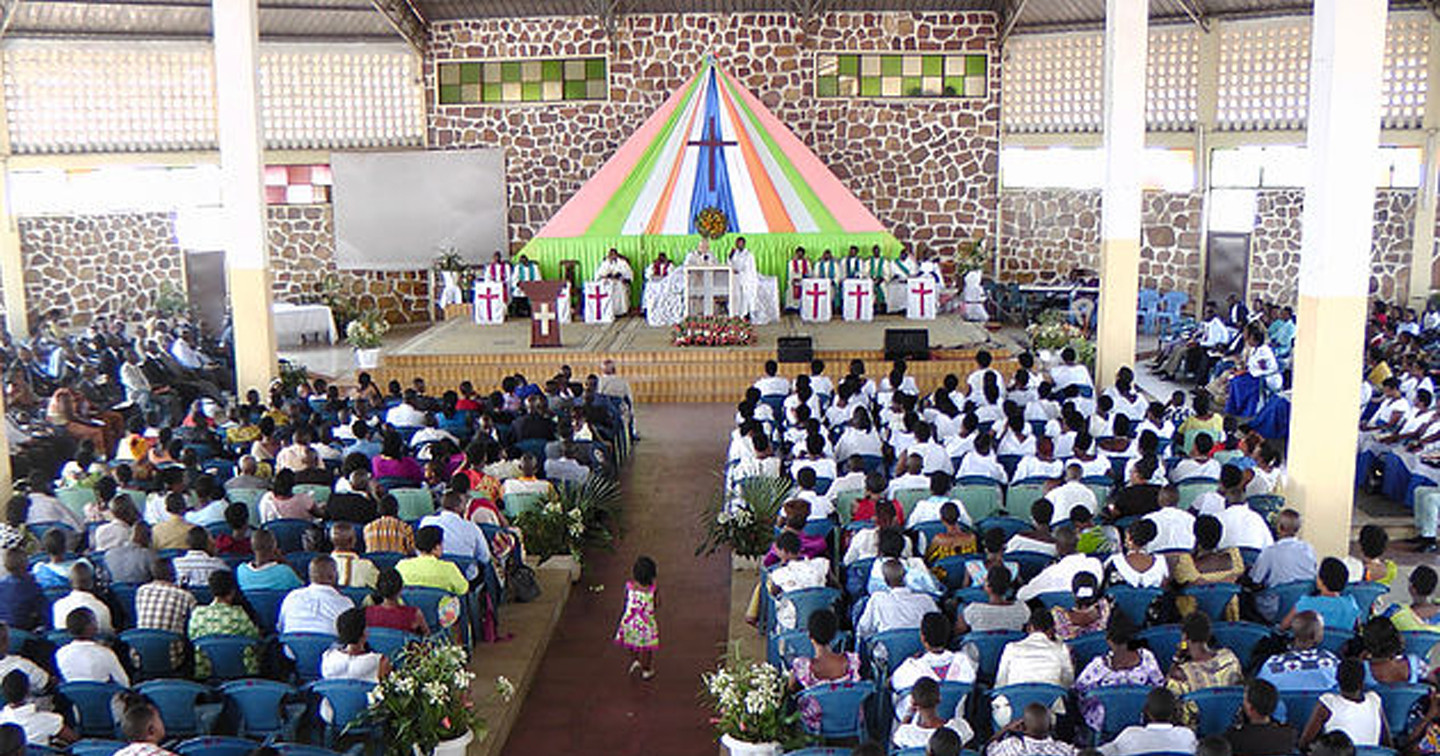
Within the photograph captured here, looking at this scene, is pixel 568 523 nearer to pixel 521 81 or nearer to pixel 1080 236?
pixel 521 81

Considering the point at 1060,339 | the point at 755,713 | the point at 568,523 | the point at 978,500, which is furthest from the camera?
the point at 1060,339

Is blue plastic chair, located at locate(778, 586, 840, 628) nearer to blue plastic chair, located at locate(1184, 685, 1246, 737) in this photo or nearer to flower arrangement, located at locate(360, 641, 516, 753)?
flower arrangement, located at locate(360, 641, 516, 753)

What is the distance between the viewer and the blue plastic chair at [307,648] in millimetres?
5742

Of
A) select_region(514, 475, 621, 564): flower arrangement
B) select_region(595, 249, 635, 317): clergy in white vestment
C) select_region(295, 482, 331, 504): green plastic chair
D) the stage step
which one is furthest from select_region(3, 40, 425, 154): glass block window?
select_region(295, 482, 331, 504): green plastic chair

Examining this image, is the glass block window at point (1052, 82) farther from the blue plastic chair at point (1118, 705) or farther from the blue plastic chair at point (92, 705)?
the blue plastic chair at point (92, 705)

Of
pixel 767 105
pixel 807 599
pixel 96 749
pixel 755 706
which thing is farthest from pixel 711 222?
pixel 96 749

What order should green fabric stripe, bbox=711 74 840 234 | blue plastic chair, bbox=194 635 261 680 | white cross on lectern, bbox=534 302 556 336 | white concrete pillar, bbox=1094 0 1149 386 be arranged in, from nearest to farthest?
blue plastic chair, bbox=194 635 261 680
white concrete pillar, bbox=1094 0 1149 386
white cross on lectern, bbox=534 302 556 336
green fabric stripe, bbox=711 74 840 234

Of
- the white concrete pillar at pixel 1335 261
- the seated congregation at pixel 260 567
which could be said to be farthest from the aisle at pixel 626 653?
the white concrete pillar at pixel 1335 261

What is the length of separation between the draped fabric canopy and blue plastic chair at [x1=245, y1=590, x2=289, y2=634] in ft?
41.8

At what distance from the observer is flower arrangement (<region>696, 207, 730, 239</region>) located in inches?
729

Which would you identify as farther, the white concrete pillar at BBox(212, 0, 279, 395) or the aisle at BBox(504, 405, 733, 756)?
the white concrete pillar at BBox(212, 0, 279, 395)

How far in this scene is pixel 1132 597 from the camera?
610 centimetres

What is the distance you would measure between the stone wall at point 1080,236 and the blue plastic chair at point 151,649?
16.7 metres

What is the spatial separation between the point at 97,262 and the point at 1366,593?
1807 cm
